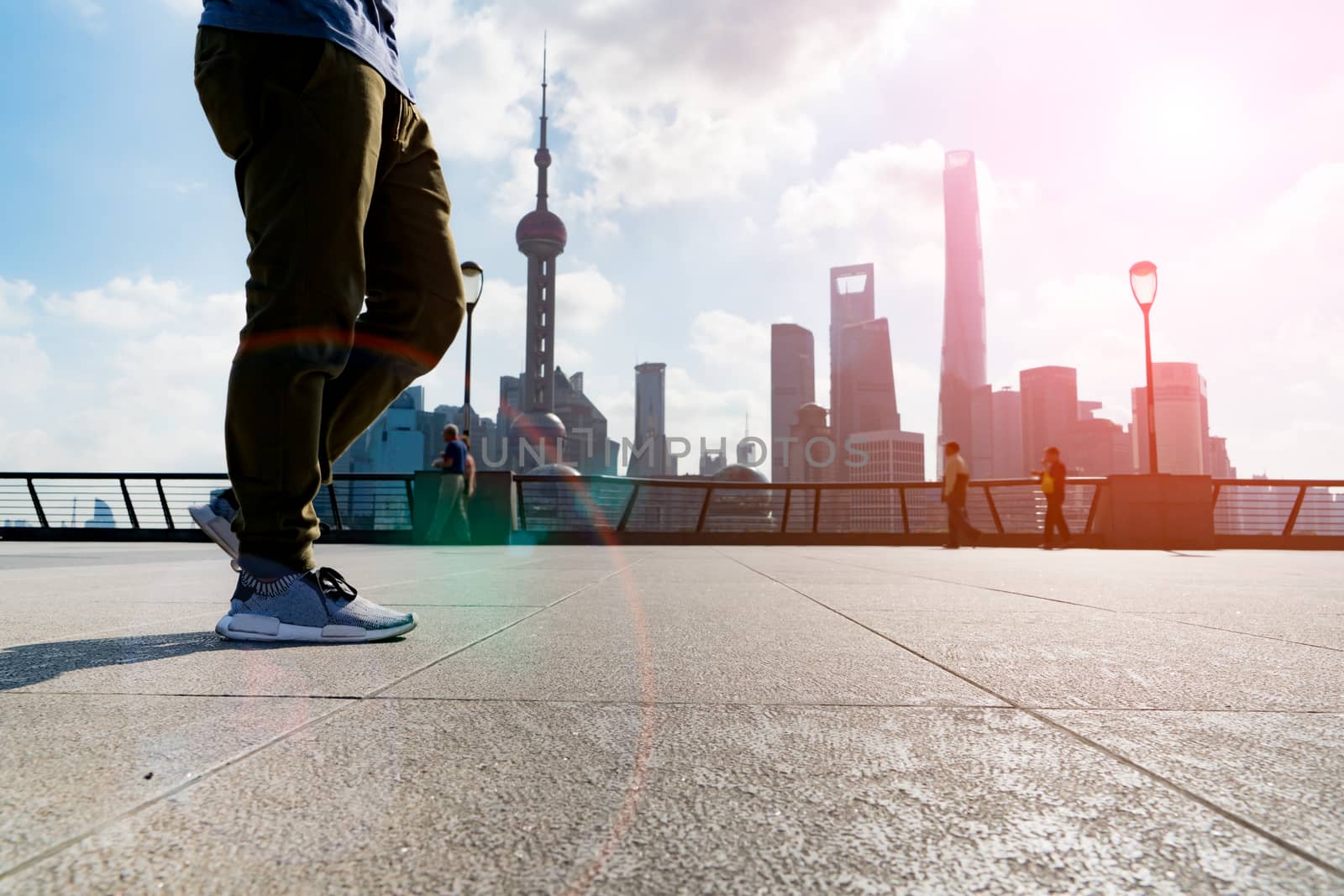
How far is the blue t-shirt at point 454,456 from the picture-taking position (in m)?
11.9

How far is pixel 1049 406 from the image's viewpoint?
481ft

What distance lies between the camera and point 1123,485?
45.0 ft

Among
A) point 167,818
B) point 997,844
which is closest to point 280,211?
point 167,818

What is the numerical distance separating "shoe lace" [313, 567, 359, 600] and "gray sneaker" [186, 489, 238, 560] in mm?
358

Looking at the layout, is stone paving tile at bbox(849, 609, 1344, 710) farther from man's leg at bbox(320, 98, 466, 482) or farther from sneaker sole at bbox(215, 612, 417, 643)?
man's leg at bbox(320, 98, 466, 482)

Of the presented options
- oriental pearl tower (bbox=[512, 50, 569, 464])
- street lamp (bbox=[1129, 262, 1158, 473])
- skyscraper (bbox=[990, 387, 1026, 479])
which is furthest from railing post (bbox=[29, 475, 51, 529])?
skyscraper (bbox=[990, 387, 1026, 479])

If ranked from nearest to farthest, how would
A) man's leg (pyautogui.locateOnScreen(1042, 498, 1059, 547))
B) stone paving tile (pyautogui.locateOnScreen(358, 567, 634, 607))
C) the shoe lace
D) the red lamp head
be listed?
the shoe lace, stone paving tile (pyautogui.locateOnScreen(358, 567, 634, 607)), man's leg (pyautogui.locateOnScreen(1042, 498, 1059, 547)), the red lamp head

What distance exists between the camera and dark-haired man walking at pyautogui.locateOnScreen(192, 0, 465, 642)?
206cm

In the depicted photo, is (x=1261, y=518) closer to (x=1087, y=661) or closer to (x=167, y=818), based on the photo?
(x=1087, y=661)

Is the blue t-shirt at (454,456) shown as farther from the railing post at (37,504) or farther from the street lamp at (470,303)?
the railing post at (37,504)

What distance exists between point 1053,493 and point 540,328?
125966mm

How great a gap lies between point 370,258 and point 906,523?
15.3m

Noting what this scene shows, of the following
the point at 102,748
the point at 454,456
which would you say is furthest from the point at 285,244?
the point at 454,456

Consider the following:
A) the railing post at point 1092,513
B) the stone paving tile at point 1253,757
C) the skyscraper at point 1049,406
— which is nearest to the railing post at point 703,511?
the railing post at point 1092,513
